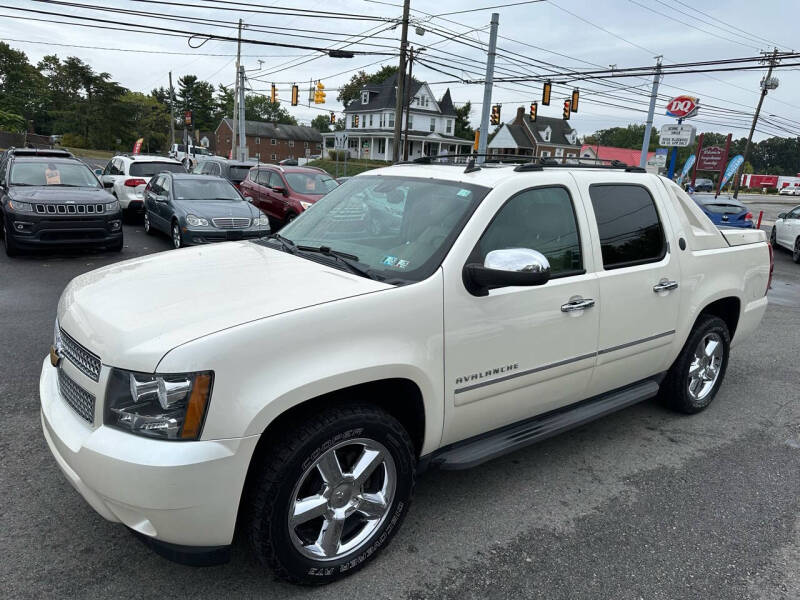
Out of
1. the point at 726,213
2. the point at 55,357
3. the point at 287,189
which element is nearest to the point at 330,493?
the point at 55,357

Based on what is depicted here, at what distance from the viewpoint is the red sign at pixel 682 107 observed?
28.5m

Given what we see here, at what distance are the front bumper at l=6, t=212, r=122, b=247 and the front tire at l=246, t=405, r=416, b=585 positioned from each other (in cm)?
856

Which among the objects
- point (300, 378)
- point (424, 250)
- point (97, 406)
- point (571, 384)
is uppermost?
point (424, 250)

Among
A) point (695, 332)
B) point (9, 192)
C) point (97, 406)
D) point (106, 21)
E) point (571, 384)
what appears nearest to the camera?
point (97, 406)

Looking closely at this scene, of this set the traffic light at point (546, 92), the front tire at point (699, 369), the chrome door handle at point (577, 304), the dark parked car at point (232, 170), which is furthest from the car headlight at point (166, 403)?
the traffic light at point (546, 92)

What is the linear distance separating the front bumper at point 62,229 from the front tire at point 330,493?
8562mm

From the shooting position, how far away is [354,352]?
91.7 inches

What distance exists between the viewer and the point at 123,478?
6.59 feet

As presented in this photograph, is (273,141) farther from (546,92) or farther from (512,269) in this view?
(512,269)

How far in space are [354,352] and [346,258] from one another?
A: 0.75 meters

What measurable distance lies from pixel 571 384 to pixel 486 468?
2.60ft

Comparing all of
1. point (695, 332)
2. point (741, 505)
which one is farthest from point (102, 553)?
point (695, 332)

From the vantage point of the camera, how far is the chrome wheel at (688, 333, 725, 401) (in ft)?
14.3

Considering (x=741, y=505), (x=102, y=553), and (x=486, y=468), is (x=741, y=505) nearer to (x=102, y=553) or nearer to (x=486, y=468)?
(x=486, y=468)
